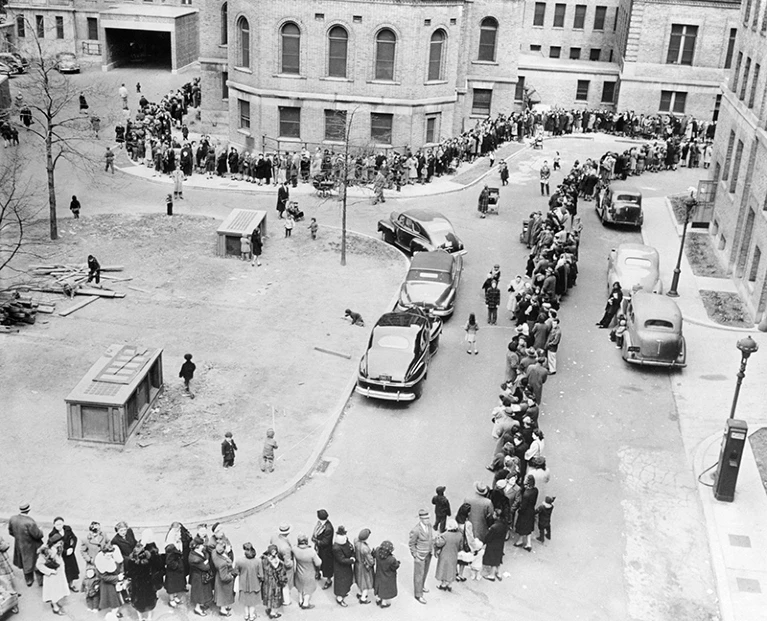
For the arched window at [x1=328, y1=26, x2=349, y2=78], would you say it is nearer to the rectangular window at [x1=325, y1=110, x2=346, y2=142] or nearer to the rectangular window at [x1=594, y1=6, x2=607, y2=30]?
the rectangular window at [x1=325, y1=110, x2=346, y2=142]

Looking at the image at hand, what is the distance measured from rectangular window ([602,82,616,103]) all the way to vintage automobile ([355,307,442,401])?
40808 millimetres

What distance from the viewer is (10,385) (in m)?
23.0

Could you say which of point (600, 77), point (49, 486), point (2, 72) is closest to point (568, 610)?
point (49, 486)

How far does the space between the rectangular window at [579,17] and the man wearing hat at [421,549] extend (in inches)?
2288

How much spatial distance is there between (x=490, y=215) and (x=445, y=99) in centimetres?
949

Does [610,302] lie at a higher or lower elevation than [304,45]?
lower

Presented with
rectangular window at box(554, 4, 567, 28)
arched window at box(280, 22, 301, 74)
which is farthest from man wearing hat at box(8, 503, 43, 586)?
rectangular window at box(554, 4, 567, 28)

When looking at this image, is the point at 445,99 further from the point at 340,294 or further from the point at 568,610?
the point at 568,610

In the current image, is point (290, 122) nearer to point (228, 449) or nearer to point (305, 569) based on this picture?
point (228, 449)

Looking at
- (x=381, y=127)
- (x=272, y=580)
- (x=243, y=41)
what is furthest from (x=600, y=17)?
(x=272, y=580)

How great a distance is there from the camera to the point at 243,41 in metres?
46.3

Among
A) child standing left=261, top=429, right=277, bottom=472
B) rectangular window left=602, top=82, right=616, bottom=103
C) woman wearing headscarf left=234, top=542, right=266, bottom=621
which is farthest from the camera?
rectangular window left=602, top=82, right=616, bottom=103

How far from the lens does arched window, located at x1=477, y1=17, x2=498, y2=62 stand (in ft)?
176

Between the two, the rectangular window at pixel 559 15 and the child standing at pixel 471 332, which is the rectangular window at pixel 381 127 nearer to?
the child standing at pixel 471 332
